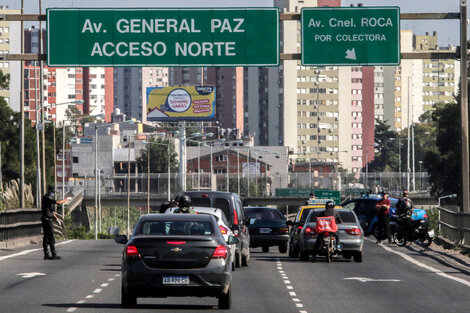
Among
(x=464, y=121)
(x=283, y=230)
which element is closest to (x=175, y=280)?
(x=283, y=230)

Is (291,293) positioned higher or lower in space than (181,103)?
lower

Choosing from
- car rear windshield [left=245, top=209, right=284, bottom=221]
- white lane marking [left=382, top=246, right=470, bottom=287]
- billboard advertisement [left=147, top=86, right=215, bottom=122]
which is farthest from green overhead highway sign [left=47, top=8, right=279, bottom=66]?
billboard advertisement [left=147, top=86, right=215, bottom=122]

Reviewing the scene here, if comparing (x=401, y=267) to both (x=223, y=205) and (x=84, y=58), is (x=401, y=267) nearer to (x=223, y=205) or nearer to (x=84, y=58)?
(x=223, y=205)

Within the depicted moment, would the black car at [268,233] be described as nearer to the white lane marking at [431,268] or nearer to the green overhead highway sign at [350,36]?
the white lane marking at [431,268]

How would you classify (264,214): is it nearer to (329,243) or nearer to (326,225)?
(329,243)

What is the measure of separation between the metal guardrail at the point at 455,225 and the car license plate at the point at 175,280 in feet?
59.1

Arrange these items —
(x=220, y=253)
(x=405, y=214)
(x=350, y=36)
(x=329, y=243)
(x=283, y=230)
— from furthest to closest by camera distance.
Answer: (x=405, y=214) < (x=283, y=230) < (x=350, y=36) < (x=329, y=243) < (x=220, y=253)

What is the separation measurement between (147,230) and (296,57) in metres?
18.2

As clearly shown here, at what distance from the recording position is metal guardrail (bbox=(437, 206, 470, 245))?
33.9 m

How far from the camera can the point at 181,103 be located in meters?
166

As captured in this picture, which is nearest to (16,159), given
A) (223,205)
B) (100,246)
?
(100,246)

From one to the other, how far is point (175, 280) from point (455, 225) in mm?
21118

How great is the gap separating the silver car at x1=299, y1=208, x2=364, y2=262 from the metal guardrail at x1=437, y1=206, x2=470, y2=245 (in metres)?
3.61

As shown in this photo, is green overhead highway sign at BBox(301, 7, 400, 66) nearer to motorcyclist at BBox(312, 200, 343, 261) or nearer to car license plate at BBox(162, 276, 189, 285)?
motorcyclist at BBox(312, 200, 343, 261)
